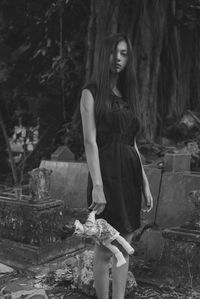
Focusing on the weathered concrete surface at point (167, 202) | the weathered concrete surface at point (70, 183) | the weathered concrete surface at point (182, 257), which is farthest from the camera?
the weathered concrete surface at point (70, 183)

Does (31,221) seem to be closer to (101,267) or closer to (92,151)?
(101,267)

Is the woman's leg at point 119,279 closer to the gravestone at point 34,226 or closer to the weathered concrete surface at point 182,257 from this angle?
the weathered concrete surface at point 182,257

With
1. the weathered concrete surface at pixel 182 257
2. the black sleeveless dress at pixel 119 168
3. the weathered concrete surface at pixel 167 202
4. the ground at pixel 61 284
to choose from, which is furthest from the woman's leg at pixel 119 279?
the weathered concrete surface at pixel 167 202

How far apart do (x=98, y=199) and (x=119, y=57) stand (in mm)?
924

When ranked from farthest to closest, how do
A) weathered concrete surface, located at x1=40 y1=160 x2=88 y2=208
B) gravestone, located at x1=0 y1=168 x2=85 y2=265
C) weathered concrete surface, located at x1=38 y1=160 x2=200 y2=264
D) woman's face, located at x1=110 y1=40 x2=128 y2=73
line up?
weathered concrete surface, located at x1=40 y1=160 x2=88 y2=208
gravestone, located at x1=0 y1=168 x2=85 y2=265
weathered concrete surface, located at x1=38 y1=160 x2=200 y2=264
woman's face, located at x1=110 y1=40 x2=128 y2=73

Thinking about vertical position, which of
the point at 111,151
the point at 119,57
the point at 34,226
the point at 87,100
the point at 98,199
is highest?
the point at 119,57

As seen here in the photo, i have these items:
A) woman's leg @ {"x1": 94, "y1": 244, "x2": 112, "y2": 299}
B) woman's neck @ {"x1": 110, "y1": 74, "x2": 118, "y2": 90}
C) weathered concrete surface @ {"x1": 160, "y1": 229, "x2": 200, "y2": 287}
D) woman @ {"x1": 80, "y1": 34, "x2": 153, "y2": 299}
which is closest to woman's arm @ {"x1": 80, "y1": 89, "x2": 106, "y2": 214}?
woman @ {"x1": 80, "y1": 34, "x2": 153, "y2": 299}

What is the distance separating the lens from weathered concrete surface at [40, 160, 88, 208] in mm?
5445

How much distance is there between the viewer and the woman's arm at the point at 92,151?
2537 mm

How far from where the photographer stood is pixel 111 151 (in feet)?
8.79

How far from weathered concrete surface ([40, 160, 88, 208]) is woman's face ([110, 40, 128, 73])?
292cm

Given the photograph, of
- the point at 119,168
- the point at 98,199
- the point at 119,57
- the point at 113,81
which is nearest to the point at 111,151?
the point at 119,168

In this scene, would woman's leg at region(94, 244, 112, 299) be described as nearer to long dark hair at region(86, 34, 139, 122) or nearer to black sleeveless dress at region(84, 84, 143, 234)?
black sleeveless dress at region(84, 84, 143, 234)

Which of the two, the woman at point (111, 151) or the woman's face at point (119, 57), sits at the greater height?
the woman's face at point (119, 57)
